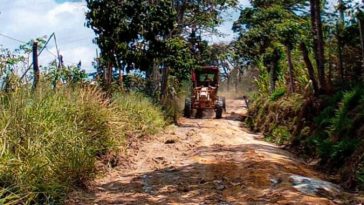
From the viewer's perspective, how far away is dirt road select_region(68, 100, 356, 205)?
20.5ft

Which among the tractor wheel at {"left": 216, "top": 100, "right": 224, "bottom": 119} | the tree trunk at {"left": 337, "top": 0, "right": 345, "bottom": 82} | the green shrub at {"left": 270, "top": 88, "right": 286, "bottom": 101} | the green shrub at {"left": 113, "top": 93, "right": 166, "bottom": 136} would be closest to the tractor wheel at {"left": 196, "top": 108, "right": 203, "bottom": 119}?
the tractor wheel at {"left": 216, "top": 100, "right": 224, "bottom": 119}

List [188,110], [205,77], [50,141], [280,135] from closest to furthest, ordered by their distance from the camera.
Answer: [50,141], [280,135], [188,110], [205,77]

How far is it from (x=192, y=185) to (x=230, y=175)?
2.62 ft

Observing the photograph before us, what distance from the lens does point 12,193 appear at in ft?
16.5

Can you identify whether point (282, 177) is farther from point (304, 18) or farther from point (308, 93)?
point (304, 18)

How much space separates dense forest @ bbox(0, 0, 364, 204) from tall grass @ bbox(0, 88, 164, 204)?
2 centimetres

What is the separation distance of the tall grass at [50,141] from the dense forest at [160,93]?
17mm

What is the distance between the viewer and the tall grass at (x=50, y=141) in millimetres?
5402

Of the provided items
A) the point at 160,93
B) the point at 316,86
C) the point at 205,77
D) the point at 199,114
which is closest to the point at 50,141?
the point at 316,86

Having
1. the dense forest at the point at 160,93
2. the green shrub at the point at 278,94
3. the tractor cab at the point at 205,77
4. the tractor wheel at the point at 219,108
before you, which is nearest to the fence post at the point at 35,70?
the dense forest at the point at 160,93

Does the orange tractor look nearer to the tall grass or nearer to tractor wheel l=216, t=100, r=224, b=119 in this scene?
tractor wheel l=216, t=100, r=224, b=119

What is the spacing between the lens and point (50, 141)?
6445 mm

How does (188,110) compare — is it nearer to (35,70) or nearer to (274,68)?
(274,68)

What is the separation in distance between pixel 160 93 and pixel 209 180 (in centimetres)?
1236
